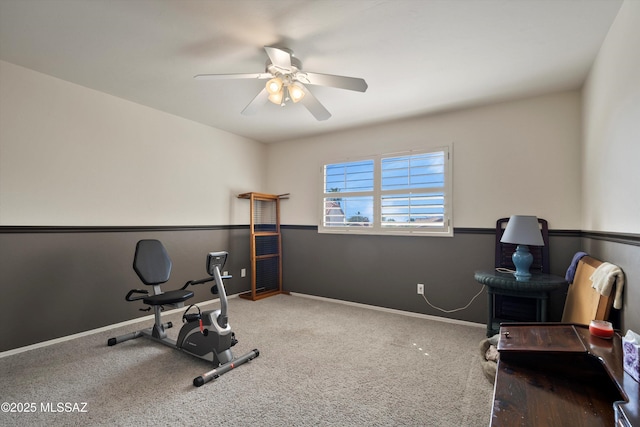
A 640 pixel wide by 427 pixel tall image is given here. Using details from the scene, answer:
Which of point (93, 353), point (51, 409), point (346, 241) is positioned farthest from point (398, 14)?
point (93, 353)

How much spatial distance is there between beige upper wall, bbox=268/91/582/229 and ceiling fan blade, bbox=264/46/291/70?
84.6 inches

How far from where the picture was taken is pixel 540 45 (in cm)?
218

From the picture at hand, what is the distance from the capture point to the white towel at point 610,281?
1.68 meters

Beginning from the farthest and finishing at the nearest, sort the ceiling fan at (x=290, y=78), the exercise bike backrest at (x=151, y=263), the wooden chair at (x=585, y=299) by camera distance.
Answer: the exercise bike backrest at (x=151, y=263) < the ceiling fan at (x=290, y=78) < the wooden chair at (x=585, y=299)

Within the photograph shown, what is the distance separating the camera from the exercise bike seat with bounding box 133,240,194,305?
2.68 metres

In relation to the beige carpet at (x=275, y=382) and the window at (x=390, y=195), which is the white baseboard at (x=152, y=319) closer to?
the beige carpet at (x=275, y=382)

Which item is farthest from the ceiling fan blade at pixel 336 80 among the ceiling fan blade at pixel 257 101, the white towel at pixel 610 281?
the white towel at pixel 610 281

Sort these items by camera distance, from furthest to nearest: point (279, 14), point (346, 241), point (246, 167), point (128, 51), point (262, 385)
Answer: point (246, 167)
point (346, 241)
point (128, 51)
point (262, 385)
point (279, 14)

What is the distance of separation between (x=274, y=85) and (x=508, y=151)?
8.23ft

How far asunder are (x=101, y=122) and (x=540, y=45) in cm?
394

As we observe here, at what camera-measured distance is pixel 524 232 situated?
2613 millimetres

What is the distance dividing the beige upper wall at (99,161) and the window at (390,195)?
1.58 metres

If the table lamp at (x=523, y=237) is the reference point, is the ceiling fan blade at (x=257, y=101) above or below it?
above

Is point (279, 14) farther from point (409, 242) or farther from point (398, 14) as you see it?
point (409, 242)
